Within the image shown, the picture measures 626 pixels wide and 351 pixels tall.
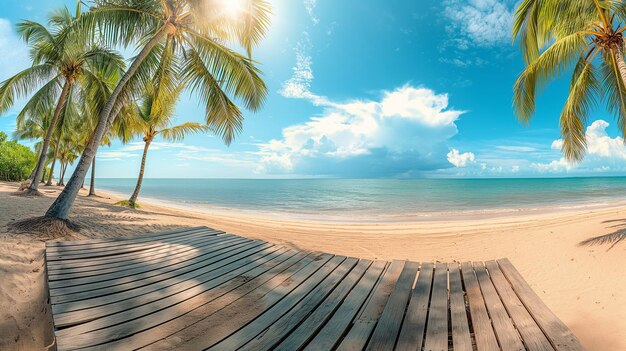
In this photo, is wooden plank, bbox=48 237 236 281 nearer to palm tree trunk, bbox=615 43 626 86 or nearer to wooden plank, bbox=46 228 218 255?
wooden plank, bbox=46 228 218 255

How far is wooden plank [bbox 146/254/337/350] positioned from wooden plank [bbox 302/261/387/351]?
20.9 inches

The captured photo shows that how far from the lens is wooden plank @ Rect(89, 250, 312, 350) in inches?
78.9

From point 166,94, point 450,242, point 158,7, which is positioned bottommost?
point 450,242

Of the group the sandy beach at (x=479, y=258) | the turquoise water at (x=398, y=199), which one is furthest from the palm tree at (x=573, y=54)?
the turquoise water at (x=398, y=199)

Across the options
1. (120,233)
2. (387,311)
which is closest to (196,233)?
(120,233)

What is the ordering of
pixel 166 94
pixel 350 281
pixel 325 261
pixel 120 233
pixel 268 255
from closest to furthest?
pixel 350 281
pixel 325 261
pixel 268 255
pixel 120 233
pixel 166 94

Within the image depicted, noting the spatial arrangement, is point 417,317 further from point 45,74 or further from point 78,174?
point 45,74

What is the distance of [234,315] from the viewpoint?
248cm

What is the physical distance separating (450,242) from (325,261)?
746cm

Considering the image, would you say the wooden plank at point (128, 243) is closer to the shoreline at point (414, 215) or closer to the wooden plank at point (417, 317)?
the wooden plank at point (417, 317)

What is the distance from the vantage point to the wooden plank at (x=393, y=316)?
2.09 metres

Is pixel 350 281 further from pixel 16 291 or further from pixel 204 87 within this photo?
pixel 204 87

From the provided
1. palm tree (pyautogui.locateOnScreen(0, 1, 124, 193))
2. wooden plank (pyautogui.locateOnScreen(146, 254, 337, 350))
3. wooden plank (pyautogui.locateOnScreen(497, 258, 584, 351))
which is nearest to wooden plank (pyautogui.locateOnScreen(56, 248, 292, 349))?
wooden plank (pyautogui.locateOnScreen(146, 254, 337, 350))

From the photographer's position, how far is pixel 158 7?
8312mm
